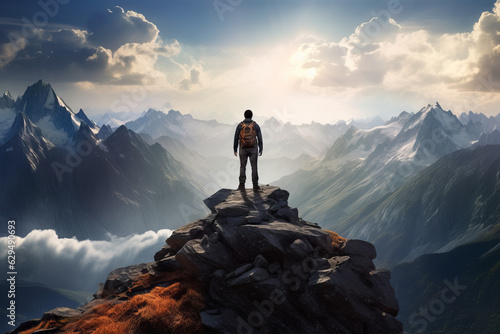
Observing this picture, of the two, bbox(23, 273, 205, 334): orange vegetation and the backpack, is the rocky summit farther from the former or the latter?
the backpack

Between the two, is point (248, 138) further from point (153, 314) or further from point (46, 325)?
point (46, 325)

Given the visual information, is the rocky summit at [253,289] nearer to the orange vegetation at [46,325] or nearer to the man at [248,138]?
the orange vegetation at [46,325]

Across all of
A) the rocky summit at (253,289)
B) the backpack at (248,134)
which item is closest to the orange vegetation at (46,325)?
the rocky summit at (253,289)

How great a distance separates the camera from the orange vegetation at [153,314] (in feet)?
64.0

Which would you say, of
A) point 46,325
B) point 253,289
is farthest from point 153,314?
point 46,325

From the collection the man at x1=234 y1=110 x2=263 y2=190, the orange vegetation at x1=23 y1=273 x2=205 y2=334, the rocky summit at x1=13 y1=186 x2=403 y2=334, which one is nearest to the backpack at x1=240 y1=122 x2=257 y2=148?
the man at x1=234 y1=110 x2=263 y2=190

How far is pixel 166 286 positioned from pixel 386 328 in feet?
54.6

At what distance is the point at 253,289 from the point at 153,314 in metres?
6.67

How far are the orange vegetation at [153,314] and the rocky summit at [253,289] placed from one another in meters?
0.06

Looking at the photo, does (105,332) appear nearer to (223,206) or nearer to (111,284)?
(111,284)

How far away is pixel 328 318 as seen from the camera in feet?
69.2

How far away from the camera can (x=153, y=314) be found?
19766 millimetres

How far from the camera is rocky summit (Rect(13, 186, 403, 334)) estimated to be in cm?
2039

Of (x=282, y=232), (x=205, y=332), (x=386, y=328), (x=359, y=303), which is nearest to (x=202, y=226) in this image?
(x=282, y=232)
